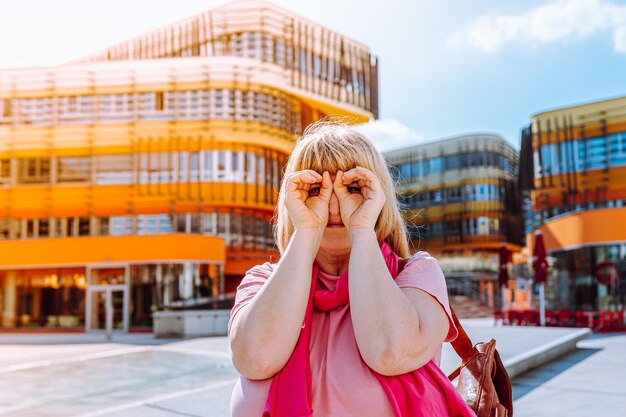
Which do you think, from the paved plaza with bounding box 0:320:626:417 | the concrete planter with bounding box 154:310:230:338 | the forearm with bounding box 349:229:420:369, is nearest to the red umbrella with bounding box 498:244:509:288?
the concrete planter with bounding box 154:310:230:338

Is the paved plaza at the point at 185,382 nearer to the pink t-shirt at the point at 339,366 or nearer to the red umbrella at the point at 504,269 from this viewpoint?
the pink t-shirt at the point at 339,366

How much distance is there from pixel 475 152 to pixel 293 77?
23.5m

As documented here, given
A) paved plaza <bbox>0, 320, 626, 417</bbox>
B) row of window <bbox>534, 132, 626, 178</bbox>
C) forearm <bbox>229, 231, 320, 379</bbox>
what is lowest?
paved plaza <bbox>0, 320, 626, 417</bbox>

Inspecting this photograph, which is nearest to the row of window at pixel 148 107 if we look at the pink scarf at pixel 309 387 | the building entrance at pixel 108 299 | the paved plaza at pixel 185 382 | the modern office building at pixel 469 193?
the building entrance at pixel 108 299

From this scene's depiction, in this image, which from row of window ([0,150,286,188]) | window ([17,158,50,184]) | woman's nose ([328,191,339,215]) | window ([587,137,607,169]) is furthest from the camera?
window ([17,158,50,184])

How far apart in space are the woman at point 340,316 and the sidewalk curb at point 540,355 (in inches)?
231

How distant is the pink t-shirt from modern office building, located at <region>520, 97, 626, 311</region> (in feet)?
79.1

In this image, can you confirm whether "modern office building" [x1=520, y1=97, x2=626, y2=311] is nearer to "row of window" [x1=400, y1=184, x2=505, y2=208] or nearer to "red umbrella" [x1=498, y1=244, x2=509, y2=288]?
"red umbrella" [x1=498, y1=244, x2=509, y2=288]

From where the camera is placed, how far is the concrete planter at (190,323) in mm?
22141

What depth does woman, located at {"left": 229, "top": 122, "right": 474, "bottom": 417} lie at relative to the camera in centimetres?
168

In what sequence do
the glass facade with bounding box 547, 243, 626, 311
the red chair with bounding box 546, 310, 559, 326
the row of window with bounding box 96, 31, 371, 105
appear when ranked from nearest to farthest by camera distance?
the red chair with bounding box 546, 310, 559, 326 → the glass facade with bounding box 547, 243, 626, 311 → the row of window with bounding box 96, 31, 371, 105

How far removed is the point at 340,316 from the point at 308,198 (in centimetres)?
35

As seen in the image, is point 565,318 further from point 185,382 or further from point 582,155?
point 185,382

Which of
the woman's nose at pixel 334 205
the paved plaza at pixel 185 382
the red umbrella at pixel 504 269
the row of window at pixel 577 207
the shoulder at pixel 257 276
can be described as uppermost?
the row of window at pixel 577 207
